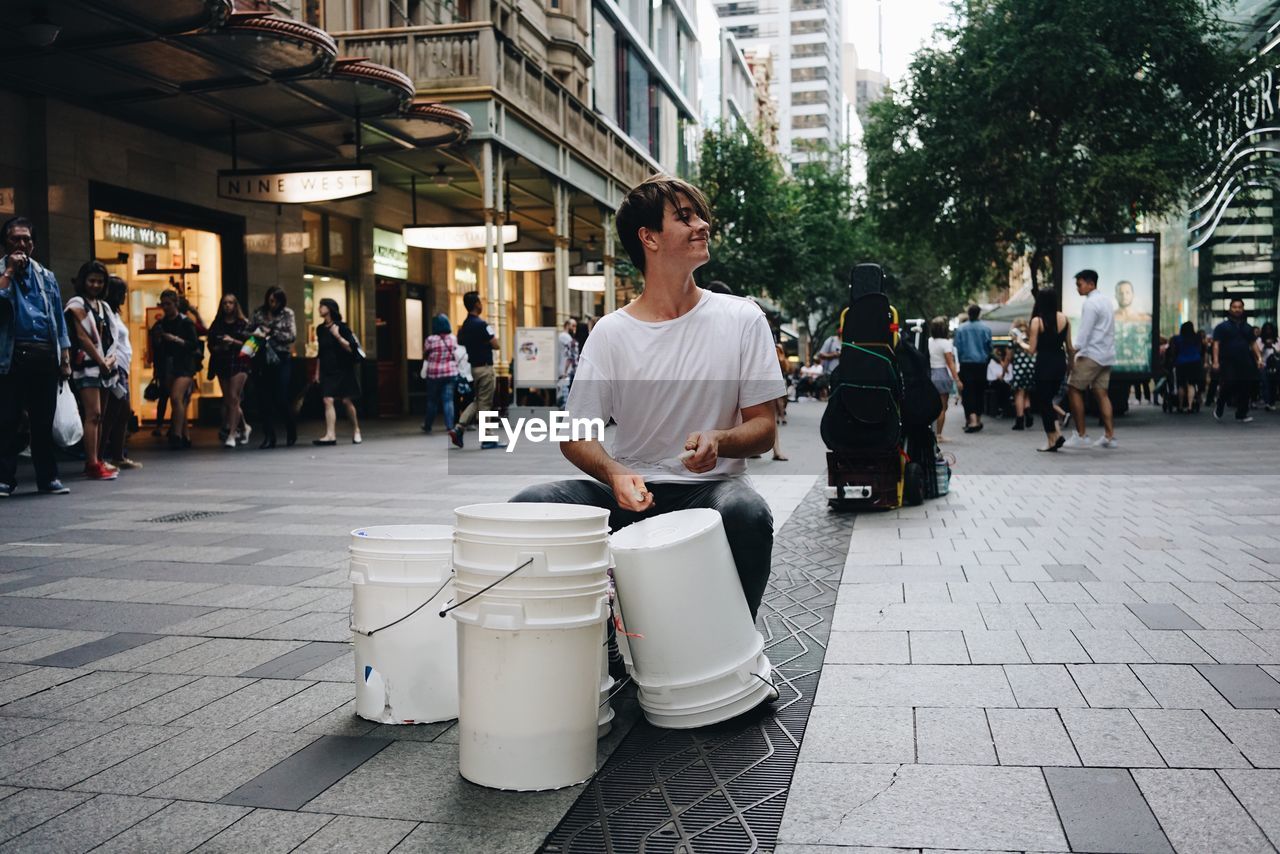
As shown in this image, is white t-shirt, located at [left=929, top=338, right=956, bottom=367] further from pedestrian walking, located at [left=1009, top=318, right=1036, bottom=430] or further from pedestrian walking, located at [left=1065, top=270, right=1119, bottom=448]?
pedestrian walking, located at [left=1009, top=318, right=1036, bottom=430]

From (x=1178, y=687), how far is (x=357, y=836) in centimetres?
270

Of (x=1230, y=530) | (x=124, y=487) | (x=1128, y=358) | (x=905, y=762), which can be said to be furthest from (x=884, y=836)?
(x=1128, y=358)

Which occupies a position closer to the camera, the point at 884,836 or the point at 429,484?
the point at 884,836

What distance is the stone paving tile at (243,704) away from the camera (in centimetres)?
357

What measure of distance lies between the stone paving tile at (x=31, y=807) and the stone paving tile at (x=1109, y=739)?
2688mm

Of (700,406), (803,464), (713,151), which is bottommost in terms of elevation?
(803,464)

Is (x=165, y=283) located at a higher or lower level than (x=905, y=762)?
higher

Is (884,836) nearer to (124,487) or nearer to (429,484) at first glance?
(429,484)

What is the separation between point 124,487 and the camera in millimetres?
10023

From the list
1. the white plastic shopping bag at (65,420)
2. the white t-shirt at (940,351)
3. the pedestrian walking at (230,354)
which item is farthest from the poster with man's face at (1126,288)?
the white plastic shopping bag at (65,420)

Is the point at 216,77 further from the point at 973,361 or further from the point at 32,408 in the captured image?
the point at 973,361

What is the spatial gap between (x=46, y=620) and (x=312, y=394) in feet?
55.3

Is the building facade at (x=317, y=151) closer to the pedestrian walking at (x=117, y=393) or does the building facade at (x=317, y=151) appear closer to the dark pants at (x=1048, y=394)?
the pedestrian walking at (x=117, y=393)

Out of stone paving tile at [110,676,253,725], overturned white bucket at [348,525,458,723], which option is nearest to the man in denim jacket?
stone paving tile at [110,676,253,725]
